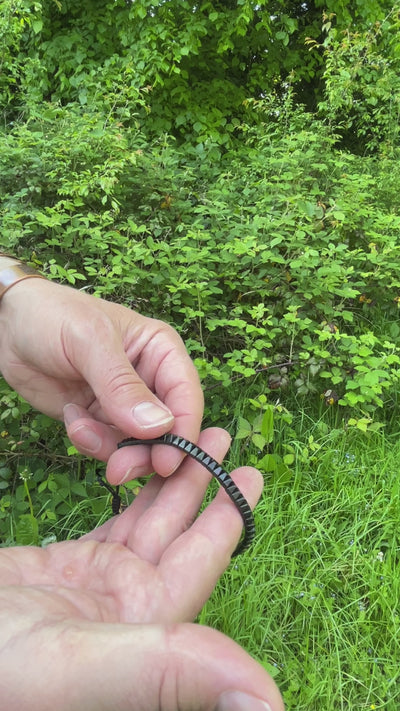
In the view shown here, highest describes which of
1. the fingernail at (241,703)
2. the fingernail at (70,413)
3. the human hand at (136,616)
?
the fingernail at (241,703)

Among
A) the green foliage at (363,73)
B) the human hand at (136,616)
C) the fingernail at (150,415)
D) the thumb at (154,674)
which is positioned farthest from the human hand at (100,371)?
the green foliage at (363,73)

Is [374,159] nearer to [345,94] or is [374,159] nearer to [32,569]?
[345,94]

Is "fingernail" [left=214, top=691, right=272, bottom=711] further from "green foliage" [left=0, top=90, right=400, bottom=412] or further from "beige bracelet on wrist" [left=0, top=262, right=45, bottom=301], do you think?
"green foliage" [left=0, top=90, right=400, bottom=412]

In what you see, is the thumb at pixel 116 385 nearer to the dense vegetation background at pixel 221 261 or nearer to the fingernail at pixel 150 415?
the fingernail at pixel 150 415

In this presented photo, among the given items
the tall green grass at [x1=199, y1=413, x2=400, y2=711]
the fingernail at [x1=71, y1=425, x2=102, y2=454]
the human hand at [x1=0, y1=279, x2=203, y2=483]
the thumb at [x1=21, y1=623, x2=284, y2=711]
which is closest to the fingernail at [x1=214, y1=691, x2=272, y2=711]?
the thumb at [x1=21, y1=623, x2=284, y2=711]

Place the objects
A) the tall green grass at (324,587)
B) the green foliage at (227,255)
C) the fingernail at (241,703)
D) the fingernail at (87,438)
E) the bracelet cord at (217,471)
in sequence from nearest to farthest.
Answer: the fingernail at (241,703), the bracelet cord at (217,471), the fingernail at (87,438), the tall green grass at (324,587), the green foliage at (227,255)

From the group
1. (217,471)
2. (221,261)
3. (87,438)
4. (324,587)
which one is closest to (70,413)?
(87,438)
